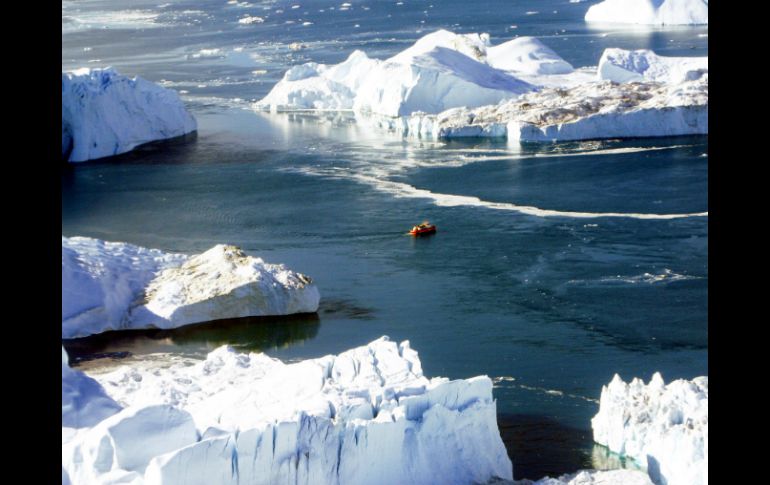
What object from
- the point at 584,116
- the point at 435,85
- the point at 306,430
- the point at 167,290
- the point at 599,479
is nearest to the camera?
the point at 306,430

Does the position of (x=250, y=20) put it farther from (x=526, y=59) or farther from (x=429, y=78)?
(x=429, y=78)

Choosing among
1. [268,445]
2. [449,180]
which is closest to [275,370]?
[268,445]

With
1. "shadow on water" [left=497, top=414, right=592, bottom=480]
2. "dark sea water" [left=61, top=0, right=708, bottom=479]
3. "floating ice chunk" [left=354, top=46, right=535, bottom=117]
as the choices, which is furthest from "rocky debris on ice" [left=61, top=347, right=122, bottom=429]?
"floating ice chunk" [left=354, top=46, right=535, bottom=117]

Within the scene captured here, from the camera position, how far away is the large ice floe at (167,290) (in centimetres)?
1906

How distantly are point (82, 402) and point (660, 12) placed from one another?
53259mm

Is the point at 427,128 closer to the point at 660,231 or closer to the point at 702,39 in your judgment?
the point at 660,231

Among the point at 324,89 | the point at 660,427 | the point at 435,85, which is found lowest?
the point at 660,427

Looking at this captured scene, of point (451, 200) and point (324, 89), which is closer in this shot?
point (451, 200)

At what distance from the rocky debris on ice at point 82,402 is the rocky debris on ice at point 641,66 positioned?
31.5 meters

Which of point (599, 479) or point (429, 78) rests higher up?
point (429, 78)

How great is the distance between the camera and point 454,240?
24328 millimetres

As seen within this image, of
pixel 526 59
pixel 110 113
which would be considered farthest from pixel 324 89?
pixel 110 113
